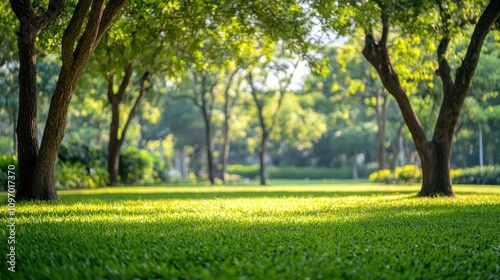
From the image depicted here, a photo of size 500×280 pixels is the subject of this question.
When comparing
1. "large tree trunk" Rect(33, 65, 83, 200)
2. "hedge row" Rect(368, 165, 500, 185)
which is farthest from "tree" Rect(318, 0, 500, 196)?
"hedge row" Rect(368, 165, 500, 185)

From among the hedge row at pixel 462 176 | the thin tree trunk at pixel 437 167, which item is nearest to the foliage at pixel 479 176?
the hedge row at pixel 462 176

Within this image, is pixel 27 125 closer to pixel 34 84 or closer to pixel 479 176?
pixel 34 84

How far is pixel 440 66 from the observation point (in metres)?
18.5

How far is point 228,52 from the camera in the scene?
912 inches

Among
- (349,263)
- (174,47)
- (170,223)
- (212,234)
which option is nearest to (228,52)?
(174,47)

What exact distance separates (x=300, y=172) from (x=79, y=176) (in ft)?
132

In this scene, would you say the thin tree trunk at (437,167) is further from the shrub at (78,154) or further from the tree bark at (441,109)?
the shrub at (78,154)

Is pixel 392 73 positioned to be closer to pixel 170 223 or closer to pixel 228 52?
pixel 228 52

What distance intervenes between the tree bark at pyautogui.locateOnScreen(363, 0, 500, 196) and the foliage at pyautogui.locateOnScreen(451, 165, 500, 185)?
17.0 metres

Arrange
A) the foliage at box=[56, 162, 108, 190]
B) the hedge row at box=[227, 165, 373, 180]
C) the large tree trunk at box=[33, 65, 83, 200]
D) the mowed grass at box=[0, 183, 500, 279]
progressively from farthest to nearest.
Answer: the hedge row at box=[227, 165, 373, 180] < the foliage at box=[56, 162, 108, 190] < the large tree trunk at box=[33, 65, 83, 200] < the mowed grass at box=[0, 183, 500, 279]

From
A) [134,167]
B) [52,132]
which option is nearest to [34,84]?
[52,132]

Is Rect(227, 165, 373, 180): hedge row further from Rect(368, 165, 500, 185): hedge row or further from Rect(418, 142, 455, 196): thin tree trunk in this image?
Rect(418, 142, 455, 196): thin tree trunk

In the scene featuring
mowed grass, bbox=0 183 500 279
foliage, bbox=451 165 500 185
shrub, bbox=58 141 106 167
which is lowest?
mowed grass, bbox=0 183 500 279

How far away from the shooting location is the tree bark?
17516 millimetres
